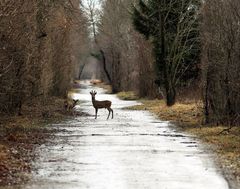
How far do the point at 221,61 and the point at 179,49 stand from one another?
53.8 feet

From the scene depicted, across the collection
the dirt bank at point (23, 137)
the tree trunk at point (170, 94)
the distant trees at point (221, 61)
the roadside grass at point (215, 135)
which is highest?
the distant trees at point (221, 61)

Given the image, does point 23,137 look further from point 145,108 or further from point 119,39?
point 119,39

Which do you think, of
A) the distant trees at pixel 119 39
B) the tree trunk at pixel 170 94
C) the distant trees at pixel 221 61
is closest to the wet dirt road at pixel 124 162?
the distant trees at pixel 221 61

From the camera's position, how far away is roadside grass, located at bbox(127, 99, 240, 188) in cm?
1289

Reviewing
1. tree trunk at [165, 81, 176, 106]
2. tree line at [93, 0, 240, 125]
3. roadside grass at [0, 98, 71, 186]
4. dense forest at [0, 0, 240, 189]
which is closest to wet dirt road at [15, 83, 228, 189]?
dense forest at [0, 0, 240, 189]

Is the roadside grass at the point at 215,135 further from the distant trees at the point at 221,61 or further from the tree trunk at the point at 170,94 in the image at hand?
the tree trunk at the point at 170,94

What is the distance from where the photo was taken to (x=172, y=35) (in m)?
37.7

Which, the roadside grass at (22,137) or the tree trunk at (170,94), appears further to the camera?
the tree trunk at (170,94)

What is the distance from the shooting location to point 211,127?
71.3 feet

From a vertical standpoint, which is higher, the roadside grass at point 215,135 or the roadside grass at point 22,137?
the roadside grass at point 22,137

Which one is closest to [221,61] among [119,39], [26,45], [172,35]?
[26,45]

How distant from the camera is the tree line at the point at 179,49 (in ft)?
68.0

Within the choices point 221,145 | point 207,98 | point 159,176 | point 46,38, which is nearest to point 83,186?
point 159,176

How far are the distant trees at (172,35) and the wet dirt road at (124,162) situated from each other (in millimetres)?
16258
